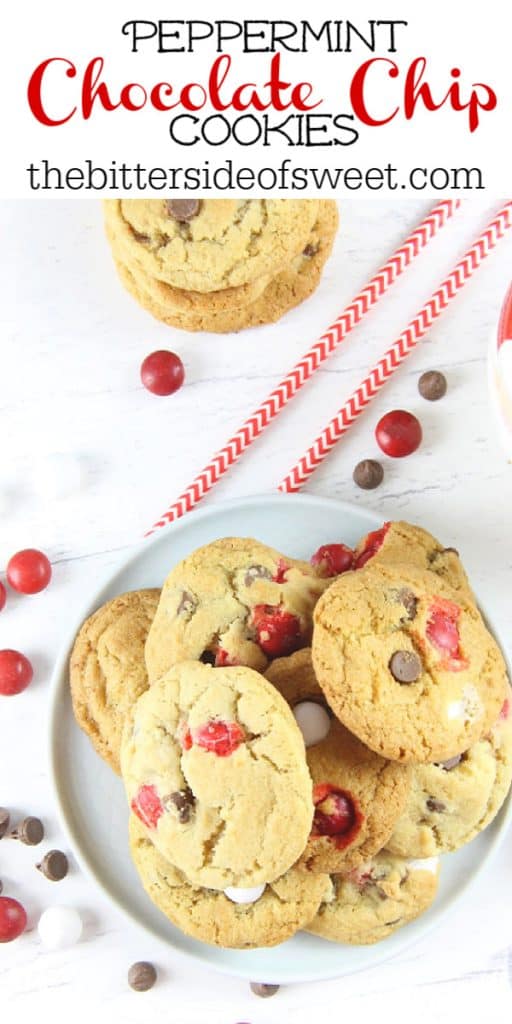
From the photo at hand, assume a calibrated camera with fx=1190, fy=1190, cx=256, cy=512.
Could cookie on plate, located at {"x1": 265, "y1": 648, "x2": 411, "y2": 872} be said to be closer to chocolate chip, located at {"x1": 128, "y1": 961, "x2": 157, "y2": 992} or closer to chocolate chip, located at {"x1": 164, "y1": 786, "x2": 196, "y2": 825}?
chocolate chip, located at {"x1": 164, "y1": 786, "x2": 196, "y2": 825}

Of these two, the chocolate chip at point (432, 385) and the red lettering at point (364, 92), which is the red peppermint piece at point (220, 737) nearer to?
the chocolate chip at point (432, 385)

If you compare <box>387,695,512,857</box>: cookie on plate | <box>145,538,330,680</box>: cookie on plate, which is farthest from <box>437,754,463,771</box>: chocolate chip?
<box>145,538,330,680</box>: cookie on plate

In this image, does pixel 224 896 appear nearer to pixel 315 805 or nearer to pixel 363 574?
pixel 315 805

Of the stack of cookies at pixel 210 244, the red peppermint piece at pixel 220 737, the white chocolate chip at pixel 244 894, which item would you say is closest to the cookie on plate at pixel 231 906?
the white chocolate chip at pixel 244 894

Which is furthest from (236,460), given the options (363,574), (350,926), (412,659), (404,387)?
(350,926)

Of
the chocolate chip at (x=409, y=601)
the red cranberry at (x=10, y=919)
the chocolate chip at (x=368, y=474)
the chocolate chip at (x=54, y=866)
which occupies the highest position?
the chocolate chip at (x=368, y=474)

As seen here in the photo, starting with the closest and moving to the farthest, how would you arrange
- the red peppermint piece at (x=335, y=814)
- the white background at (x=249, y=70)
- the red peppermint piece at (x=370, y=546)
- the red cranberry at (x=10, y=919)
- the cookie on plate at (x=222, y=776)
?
the cookie on plate at (x=222, y=776) < the red peppermint piece at (x=335, y=814) < the red peppermint piece at (x=370, y=546) < the white background at (x=249, y=70) < the red cranberry at (x=10, y=919)
